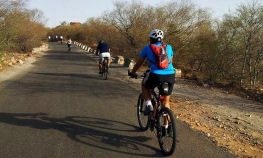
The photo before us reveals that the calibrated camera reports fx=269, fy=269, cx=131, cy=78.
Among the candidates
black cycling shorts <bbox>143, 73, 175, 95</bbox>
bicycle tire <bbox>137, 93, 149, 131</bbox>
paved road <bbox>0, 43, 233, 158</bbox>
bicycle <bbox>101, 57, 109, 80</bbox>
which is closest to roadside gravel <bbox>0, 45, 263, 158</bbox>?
paved road <bbox>0, 43, 233, 158</bbox>

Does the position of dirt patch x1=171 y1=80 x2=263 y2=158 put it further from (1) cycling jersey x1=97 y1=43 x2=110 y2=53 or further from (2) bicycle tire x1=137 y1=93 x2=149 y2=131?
(1) cycling jersey x1=97 y1=43 x2=110 y2=53

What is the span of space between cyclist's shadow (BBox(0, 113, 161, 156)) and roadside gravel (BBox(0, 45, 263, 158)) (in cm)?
154

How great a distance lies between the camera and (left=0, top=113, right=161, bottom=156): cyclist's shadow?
15.2ft

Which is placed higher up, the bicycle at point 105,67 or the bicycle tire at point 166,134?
the bicycle at point 105,67

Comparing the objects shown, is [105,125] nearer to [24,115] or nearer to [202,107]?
[24,115]

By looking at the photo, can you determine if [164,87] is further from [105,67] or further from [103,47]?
[103,47]

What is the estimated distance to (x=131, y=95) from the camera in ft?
29.4

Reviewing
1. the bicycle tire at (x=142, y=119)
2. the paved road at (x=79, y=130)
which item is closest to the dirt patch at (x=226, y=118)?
the paved road at (x=79, y=130)

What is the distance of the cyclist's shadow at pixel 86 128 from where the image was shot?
15.2 ft

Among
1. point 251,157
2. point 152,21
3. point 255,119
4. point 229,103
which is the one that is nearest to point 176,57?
point 152,21

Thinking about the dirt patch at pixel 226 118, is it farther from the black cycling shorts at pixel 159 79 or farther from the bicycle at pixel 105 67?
the bicycle at pixel 105 67

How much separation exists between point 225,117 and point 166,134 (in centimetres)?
324

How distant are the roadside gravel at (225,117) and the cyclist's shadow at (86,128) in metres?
1.54

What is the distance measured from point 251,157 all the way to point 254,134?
1.51 meters
